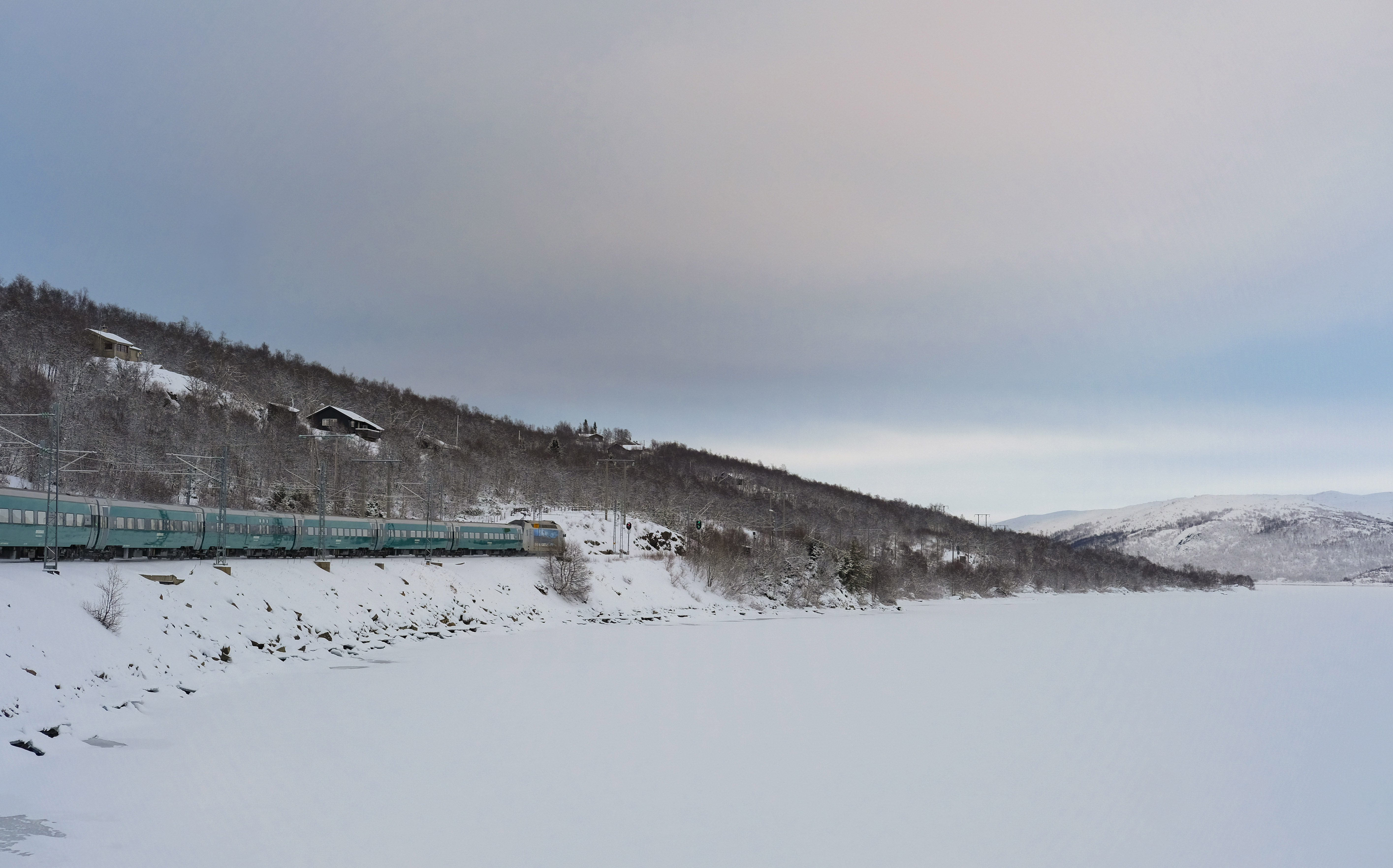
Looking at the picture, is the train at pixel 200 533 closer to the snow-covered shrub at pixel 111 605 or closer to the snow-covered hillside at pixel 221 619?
the snow-covered hillside at pixel 221 619

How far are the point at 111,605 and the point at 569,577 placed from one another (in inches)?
1775

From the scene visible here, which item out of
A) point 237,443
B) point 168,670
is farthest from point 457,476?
point 168,670

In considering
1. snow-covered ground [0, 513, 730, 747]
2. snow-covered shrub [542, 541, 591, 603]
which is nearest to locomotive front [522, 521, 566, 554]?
snow-covered shrub [542, 541, 591, 603]

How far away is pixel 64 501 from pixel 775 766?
1214 inches

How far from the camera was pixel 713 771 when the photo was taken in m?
21.5

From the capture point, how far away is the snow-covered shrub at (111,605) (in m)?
29.0

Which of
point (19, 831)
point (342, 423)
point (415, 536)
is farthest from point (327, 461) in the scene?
point (19, 831)

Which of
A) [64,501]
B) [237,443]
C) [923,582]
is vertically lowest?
[923,582]

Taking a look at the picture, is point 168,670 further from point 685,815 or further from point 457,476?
point 457,476

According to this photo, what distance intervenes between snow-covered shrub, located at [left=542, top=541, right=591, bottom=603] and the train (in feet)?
19.9

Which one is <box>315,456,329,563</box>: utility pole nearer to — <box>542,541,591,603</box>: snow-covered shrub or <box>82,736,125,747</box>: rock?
<box>542,541,591,603</box>: snow-covered shrub

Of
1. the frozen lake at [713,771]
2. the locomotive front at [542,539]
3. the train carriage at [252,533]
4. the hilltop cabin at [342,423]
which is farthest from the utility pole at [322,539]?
the hilltop cabin at [342,423]

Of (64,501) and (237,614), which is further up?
(64,501)

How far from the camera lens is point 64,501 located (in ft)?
115
